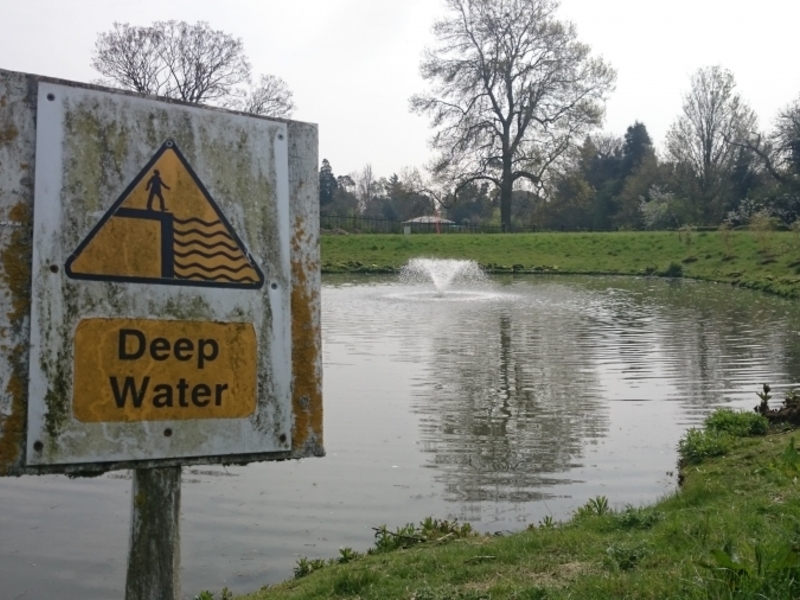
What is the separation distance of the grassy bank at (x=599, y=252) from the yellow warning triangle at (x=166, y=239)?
3320cm

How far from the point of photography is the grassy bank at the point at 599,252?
3644 cm

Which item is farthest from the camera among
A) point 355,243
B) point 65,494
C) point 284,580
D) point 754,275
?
point 355,243

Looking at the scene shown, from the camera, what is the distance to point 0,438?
2.15 m

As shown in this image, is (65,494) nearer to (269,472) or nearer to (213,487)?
(213,487)

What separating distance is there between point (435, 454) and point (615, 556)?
4.49 m

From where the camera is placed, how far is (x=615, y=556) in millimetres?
4367

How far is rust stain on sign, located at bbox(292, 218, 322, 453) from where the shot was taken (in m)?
2.51

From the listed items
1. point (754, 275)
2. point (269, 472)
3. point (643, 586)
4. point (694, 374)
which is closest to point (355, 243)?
point (754, 275)

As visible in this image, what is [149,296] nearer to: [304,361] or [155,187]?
[155,187]

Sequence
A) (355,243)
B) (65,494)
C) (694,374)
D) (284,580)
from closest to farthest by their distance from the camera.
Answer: (284,580) < (65,494) < (694,374) < (355,243)

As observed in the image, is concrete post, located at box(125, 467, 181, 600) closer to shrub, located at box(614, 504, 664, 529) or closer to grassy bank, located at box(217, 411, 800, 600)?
grassy bank, located at box(217, 411, 800, 600)

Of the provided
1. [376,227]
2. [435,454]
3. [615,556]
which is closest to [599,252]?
[376,227]

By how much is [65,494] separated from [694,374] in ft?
32.5

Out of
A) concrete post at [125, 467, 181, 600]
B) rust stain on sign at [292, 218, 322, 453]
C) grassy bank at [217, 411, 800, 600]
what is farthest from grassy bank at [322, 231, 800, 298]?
concrete post at [125, 467, 181, 600]
